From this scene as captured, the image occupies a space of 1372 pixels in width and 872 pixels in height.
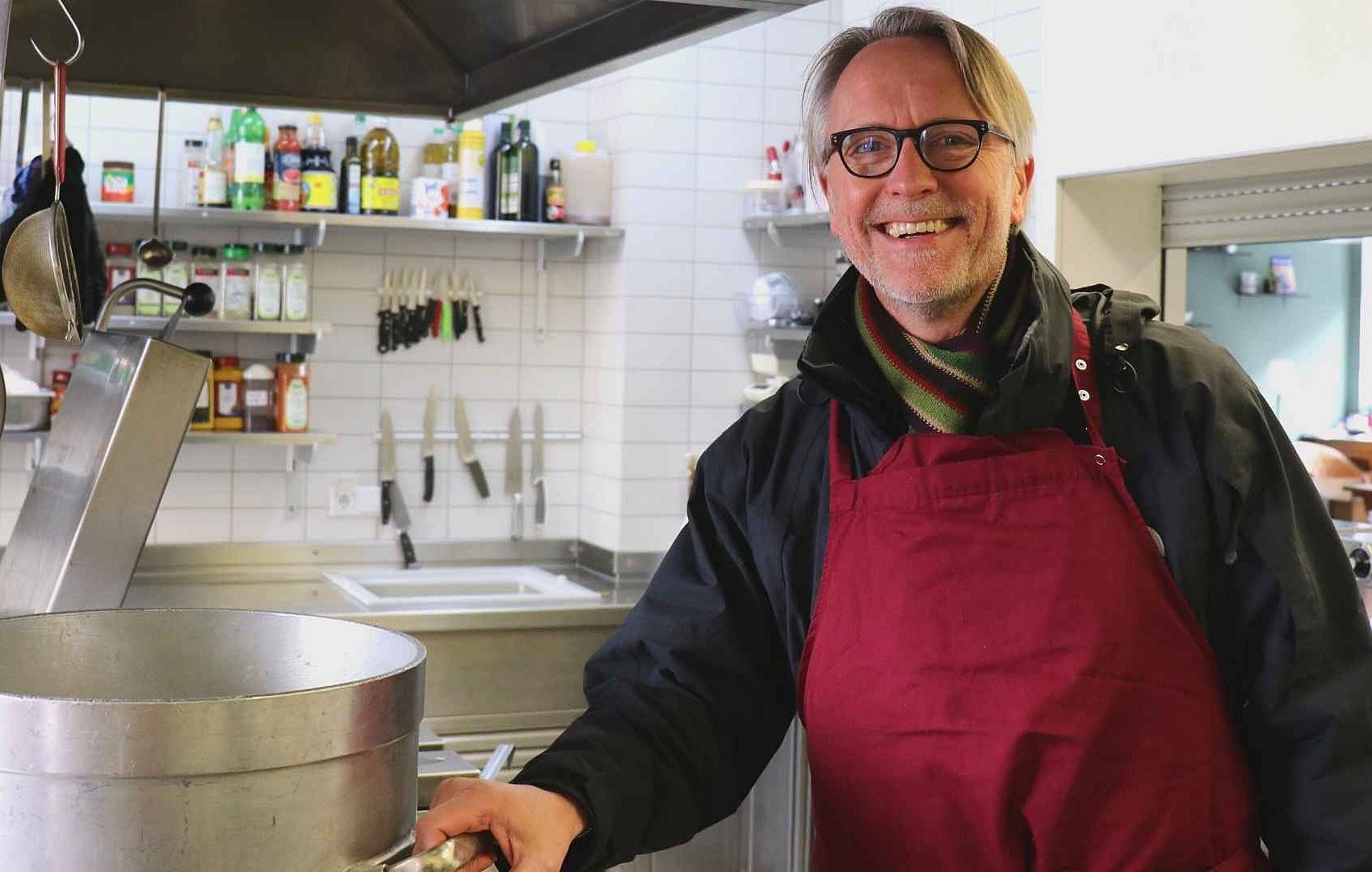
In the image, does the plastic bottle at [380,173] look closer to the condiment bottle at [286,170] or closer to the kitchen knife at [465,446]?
the condiment bottle at [286,170]

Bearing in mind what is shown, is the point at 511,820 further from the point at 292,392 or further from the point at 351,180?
the point at 351,180

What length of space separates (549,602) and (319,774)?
2.98 metres

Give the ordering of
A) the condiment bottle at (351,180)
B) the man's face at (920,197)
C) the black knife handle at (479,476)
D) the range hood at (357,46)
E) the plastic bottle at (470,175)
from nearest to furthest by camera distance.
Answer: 1. the man's face at (920,197)
2. the range hood at (357,46)
3. the condiment bottle at (351,180)
4. the plastic bottle at (470,175)
5. the black knife handle at (479,476)

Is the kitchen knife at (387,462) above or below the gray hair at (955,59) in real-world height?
below

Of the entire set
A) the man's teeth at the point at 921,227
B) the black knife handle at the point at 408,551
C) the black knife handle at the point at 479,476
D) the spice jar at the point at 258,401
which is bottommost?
the black knife handle at the point at 408,551

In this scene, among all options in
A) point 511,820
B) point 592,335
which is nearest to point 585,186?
point 592,335

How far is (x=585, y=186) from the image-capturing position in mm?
4199

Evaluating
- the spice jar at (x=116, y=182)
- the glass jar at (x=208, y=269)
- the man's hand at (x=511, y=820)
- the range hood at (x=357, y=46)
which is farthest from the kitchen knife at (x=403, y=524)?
the man's hand at (x=511, y=820)

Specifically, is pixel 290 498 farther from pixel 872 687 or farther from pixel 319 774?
pixel 319 774

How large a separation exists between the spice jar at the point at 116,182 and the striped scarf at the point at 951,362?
2800 millimetres

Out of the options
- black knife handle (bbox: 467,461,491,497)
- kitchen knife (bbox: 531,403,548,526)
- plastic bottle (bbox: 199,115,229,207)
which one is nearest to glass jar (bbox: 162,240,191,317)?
plastic bottle (bbox: 199,115,229,207)

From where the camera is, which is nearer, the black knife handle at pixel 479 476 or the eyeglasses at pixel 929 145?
the eyeglasses at pixel 929 145

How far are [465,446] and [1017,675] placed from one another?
3173 millimetres

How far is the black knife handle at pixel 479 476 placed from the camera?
14.1 feet
